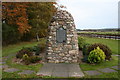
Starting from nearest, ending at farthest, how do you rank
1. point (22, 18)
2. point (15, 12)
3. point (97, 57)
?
point (97, 57)
point (15, 12)
point (22, 18)

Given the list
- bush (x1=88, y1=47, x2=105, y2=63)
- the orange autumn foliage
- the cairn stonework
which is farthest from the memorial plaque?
the orange autumn foliage

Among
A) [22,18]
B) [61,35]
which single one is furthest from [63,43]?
[22,18]

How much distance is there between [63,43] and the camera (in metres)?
8.38

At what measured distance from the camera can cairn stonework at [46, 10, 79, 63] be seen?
8.36 metres

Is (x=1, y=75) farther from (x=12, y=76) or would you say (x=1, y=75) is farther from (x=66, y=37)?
(x=66, y=37)

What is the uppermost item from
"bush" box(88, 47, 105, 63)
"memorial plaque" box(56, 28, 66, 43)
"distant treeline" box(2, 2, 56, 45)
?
"distant treeline" box(2, 2, 56, 45)

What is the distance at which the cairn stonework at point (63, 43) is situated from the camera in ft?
27.4

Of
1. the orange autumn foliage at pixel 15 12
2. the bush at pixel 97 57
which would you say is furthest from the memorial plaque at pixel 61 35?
the orange autumn foliage at pixel 15 12

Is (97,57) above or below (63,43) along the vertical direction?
below

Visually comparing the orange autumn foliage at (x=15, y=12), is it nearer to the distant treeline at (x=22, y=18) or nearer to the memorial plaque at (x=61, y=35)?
the distant treeline at (x=22, y=18)

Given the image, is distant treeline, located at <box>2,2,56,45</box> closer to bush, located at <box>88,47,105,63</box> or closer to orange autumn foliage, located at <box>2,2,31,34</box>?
orange autumn foliage, located at <box>2,2,31,34</box>

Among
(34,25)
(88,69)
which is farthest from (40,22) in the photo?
(88,69)

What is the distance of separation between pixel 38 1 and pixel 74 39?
11090mm

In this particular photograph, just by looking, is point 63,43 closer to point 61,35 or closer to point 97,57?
point 61,35
